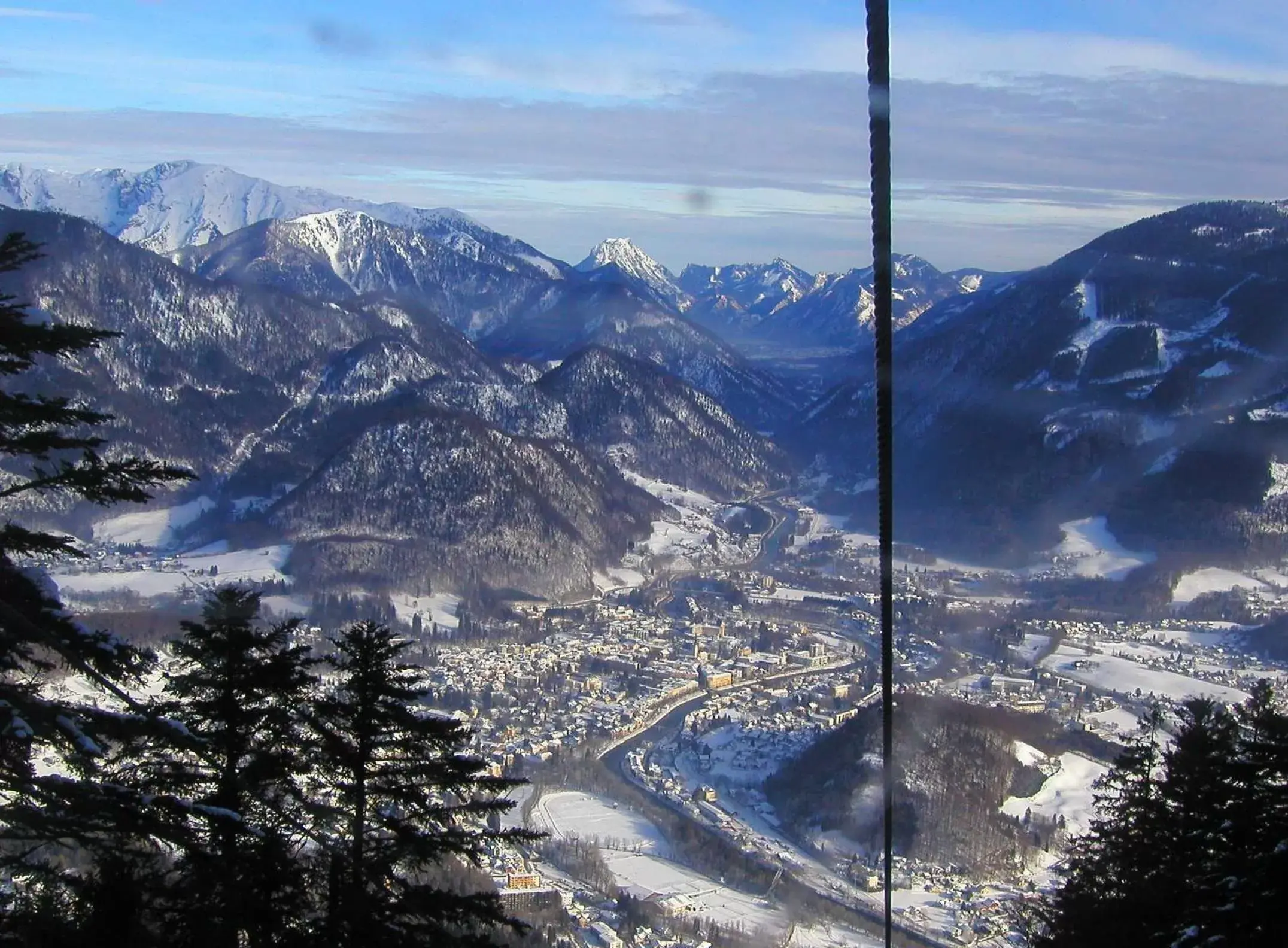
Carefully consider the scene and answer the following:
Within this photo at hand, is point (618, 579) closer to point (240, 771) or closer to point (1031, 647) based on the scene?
point (1031, 647)

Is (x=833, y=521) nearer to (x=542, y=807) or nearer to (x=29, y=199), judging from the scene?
(x=542, y=807)

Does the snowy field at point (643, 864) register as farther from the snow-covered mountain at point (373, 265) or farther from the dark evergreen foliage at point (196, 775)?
the snow-covered mountain at point (373, 265)

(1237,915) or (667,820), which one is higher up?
(1237,915)

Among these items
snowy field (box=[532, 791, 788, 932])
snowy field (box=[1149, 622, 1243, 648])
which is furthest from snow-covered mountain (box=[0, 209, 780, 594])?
snowy field (box=[532, 791, 788, 932])

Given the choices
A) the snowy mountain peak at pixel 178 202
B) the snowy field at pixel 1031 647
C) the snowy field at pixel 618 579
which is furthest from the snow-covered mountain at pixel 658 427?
the snowy mountain peak at pixel 178 202

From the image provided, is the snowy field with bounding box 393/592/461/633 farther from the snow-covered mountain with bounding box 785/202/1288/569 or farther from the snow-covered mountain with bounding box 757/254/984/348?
the snow-covered mountain with bounding box 757/254/984/348

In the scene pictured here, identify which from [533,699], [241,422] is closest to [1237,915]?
[533,699]

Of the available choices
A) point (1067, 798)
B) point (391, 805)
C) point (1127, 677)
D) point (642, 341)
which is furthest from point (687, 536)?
point (391, 805)
